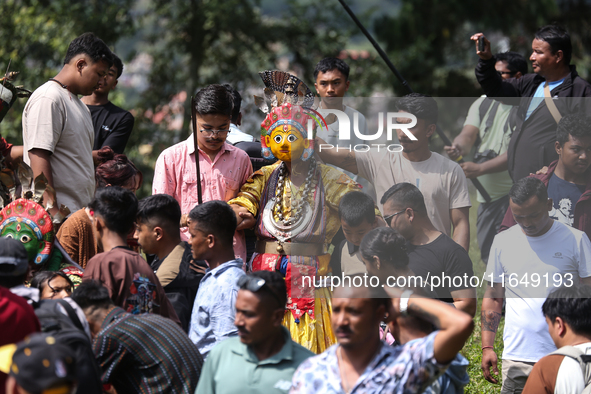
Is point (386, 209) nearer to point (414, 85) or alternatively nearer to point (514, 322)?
point (514, 322)

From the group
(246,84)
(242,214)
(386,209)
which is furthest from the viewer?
(246,84)

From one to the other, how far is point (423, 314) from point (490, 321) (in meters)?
1.73

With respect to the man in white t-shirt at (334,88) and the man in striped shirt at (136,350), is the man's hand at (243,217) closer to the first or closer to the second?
the man in white t-shirt at (334,88)

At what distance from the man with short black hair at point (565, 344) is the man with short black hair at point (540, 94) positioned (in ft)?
5.36

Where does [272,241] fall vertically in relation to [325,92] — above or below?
below

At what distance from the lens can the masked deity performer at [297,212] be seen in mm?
4930

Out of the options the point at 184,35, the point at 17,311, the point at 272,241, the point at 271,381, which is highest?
the point at 184,35

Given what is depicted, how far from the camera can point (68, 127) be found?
5121mm

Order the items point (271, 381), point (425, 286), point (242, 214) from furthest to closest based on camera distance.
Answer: point (242, 214), point (425, 286), point (271, 381)

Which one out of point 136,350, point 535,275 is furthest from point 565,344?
point 136,350

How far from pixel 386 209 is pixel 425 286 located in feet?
1.94

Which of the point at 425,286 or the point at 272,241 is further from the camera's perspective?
the point at 272,241

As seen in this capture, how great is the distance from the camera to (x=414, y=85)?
1653 cm

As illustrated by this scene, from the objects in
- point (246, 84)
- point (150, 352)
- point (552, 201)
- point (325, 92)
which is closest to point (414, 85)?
point (246, 84)
